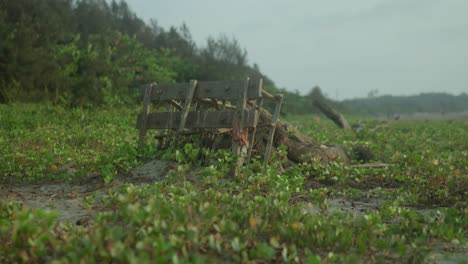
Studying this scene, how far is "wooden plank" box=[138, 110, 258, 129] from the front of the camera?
7.65 m

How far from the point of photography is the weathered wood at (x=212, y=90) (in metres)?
7.73

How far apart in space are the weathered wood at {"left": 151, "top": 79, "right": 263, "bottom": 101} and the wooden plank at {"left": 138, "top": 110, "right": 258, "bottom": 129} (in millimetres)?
303

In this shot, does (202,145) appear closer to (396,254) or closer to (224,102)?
(224,102)

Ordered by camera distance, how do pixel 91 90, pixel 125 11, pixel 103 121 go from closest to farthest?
pixel 103 121 → pixel 91 90 → pixel 125 11

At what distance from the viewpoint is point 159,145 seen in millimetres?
8914

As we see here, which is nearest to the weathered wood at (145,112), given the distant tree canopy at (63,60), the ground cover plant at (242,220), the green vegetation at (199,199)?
the green vegetation at (199,199)

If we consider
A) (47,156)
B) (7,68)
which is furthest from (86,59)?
(47,156)

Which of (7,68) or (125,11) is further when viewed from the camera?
(125,11)

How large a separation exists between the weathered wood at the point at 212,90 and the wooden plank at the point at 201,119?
303mm

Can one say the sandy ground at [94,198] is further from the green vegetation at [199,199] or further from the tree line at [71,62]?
the tree line at [71,62]

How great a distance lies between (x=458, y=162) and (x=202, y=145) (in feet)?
17.6

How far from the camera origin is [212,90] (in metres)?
8.09

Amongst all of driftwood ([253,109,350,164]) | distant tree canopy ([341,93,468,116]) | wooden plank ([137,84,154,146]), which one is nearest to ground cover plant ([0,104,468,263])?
wooden plank ([137,84,154,146])

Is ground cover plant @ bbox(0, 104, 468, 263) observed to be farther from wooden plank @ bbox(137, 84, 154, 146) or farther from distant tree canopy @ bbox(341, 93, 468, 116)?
distant tree canopy @ bbox(341, 93, 468, 116)
